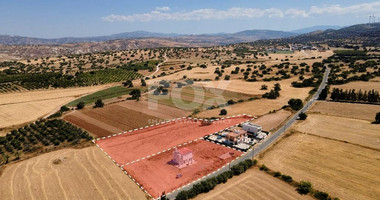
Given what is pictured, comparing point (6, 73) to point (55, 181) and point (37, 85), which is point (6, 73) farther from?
point (55, 181)

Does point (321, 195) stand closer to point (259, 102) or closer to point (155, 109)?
point (259, 102)

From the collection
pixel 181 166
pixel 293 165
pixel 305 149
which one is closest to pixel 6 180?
pixel 181 166

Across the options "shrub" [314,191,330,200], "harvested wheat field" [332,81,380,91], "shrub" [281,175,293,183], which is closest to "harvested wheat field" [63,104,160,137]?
→ "shrub" [281,175,293,183]

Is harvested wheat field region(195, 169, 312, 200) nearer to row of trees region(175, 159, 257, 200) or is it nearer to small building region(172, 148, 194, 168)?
row of trees region(175, 159, 257, 200)

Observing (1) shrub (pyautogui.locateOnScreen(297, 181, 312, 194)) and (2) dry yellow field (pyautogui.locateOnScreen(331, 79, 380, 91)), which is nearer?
(1) shrub (pyautogui.locateOnScreen(297, 181, 312, 194))

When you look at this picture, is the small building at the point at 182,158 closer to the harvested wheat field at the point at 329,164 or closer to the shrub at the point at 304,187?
the harvested wheat field at the point at 329,164

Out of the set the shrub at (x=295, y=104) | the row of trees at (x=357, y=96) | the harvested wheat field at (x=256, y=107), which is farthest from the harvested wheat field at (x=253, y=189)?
the row of trees at (x=357, y=96)
